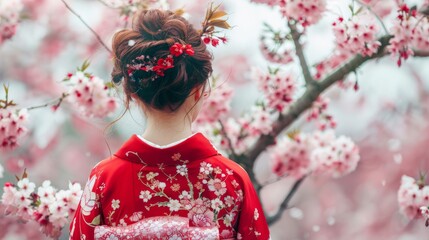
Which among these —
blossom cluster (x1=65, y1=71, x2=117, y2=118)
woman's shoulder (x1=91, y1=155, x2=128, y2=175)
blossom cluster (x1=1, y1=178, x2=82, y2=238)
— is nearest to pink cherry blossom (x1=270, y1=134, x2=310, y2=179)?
blossom cluster (x1=65, y1=71, x2=117, y2=118)

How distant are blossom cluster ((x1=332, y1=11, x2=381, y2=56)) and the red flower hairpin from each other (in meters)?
1.10

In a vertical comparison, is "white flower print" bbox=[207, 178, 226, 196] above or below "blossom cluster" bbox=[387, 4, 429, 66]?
below

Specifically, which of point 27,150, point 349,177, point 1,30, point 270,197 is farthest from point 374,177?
point 1,30

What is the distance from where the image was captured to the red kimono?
180 centimetres

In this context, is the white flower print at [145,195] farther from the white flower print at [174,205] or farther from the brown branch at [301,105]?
the brown branch at [301,105]

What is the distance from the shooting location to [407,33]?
8.82 feet

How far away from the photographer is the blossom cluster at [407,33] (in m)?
2.67

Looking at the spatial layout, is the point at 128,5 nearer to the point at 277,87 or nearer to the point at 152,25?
the point at 277,87

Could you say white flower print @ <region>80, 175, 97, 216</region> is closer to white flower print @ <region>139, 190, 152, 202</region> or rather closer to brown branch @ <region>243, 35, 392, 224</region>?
white flower print @ <region>139, 190, 152, 202</region>

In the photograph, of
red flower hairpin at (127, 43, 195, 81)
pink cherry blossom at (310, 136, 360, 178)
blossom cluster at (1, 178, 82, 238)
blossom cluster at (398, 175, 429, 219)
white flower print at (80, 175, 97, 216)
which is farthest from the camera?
pink cherry blossom at (310, 136, 360, 178)

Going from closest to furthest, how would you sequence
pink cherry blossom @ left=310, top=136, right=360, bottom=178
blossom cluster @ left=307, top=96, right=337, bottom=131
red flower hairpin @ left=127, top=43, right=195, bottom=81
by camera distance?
red flower hairpin @ left=127, top=43, right=195, bottom=81, blossom cluster @ left=307, top=96, right=337, bottom=131, pink cherry blossom @ left=310, top=136, right=360, bottom=178

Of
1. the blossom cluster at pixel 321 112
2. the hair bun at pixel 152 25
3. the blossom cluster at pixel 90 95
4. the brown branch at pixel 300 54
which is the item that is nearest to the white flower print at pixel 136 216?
the hair bun at pixel 152 25

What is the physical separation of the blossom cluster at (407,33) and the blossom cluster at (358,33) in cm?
7

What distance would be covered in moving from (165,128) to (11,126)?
1.09 meters
